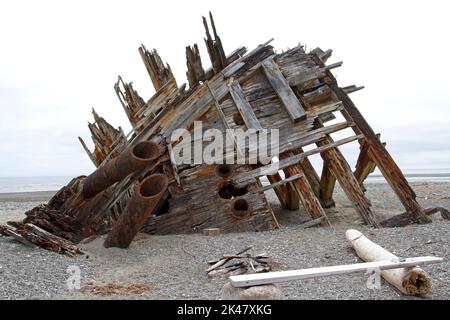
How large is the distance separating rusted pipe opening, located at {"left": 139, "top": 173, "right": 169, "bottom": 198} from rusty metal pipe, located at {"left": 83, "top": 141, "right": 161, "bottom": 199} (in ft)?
1.37

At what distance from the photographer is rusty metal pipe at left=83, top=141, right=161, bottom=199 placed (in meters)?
8.55

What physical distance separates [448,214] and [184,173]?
20.2 ft

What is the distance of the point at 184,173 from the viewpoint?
10078 mm

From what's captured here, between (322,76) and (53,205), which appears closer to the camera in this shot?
(53,205)

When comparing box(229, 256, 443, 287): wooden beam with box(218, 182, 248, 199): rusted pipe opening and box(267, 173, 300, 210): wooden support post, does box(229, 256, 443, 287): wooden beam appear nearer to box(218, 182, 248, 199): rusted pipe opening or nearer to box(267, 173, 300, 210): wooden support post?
box(218, 182, 248, 199): rusted pipe opening

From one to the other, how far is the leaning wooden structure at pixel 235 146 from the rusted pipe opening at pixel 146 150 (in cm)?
2

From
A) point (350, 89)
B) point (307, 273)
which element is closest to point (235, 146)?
point (350, 89)

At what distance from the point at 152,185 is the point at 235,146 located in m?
2.55

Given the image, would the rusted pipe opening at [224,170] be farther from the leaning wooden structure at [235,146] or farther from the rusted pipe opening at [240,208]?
the rusted pipe opening at [240,208]

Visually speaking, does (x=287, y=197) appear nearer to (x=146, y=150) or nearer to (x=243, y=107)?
(x=243, y=107)

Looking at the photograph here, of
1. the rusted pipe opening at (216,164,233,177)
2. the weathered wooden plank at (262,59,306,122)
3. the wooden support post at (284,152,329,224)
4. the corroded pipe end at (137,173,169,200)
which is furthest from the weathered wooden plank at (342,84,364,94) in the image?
the corroded pipe end at (137,173,169,200)
